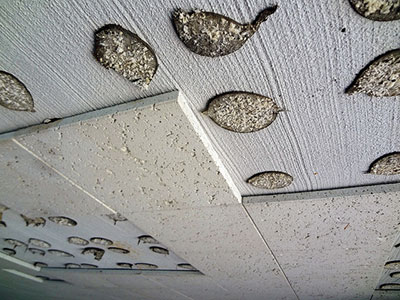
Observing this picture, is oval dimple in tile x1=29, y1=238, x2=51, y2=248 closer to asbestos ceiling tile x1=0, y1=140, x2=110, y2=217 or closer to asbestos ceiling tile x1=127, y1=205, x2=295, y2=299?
asbestos ceiling tile x1=0, y1=140, x2=110, y2=217

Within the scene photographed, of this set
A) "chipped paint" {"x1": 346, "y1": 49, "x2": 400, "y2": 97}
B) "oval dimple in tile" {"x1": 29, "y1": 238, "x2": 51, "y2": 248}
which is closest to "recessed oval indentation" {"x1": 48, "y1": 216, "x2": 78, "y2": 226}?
"oval dimple in tile" {"x1": 29, "y1": 238, "x2": 51, "y2": 248}

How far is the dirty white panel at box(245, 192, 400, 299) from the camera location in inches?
46.8

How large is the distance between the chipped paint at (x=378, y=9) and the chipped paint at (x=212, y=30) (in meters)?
0.17

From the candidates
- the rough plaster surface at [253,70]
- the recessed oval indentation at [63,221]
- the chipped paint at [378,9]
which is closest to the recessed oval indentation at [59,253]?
the recessed oval indentation at [63,221]

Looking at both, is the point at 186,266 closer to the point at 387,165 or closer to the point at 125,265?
the point at 125,265

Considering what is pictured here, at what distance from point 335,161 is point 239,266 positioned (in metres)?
1.38

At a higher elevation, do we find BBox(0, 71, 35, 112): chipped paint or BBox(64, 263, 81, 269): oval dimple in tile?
BBox(0, 71, 35, 112): chipped paint

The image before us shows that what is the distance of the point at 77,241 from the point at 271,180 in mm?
1828

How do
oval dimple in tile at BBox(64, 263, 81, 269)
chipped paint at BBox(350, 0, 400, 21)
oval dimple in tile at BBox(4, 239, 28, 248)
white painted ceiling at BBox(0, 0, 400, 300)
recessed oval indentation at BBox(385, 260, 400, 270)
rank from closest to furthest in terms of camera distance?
chipped paint at BBox(350, 0, 400, 21) < white painted ceiling at BBox(0, 0, 400, 300) < recessed oval indentation at BBox(385, 260, 400, 270) < oval dimple in tile at BBox(4, 239, 28, 248) < oval dimple in tile at BBox(64, 263, 81, 269)

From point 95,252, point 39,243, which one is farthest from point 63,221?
point 39,243

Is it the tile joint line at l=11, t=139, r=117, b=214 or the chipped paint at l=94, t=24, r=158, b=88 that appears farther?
the tile joint line at l=11, t=139, r=117, b=214

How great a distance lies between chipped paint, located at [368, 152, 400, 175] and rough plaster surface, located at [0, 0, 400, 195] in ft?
0.09

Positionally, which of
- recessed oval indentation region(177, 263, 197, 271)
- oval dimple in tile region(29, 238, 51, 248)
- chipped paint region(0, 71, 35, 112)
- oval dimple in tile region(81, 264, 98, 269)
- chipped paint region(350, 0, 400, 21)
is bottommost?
oval dimple in tile region(81, 264, 98, 269)

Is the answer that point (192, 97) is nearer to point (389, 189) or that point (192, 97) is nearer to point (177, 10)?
point (177, 10)
